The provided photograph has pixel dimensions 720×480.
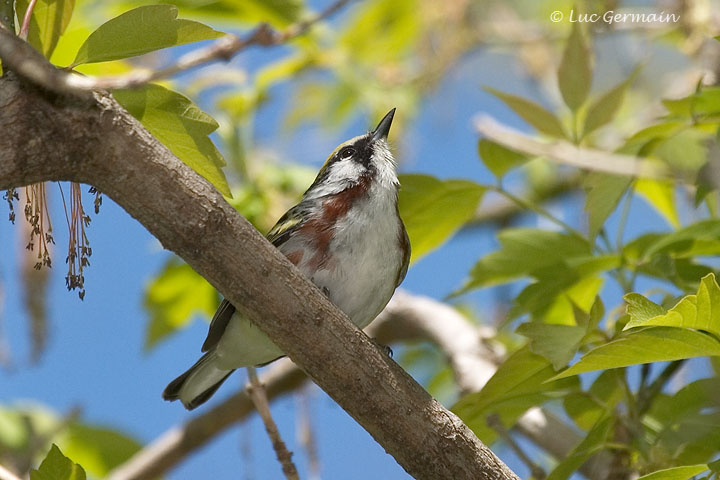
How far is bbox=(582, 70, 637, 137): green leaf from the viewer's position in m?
2.79

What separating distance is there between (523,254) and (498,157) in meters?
0.35

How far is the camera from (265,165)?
4098mm

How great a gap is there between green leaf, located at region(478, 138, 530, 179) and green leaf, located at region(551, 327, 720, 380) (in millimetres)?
1114

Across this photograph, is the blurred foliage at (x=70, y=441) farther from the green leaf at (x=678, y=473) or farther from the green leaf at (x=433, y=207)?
the green leaf at (x=678, y=473)

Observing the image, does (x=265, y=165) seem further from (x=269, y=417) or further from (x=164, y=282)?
(x=269, y=417)

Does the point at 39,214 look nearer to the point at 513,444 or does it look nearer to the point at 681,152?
the point at 513,444

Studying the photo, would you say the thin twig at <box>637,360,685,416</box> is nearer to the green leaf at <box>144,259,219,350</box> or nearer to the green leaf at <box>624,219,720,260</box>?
the green leaf at <box>624,219,720,260</box>

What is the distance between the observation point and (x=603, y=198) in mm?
2572

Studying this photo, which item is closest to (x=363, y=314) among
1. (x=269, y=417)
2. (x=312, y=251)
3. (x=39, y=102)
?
(x=312, y=251)

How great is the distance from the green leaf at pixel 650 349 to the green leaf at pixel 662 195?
50.6 inches

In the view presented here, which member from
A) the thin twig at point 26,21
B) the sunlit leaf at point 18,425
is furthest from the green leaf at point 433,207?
the sunlit leaf at point 18,425

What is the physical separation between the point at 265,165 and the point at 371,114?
99 cm

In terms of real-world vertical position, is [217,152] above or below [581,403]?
above

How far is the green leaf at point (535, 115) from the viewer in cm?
280
